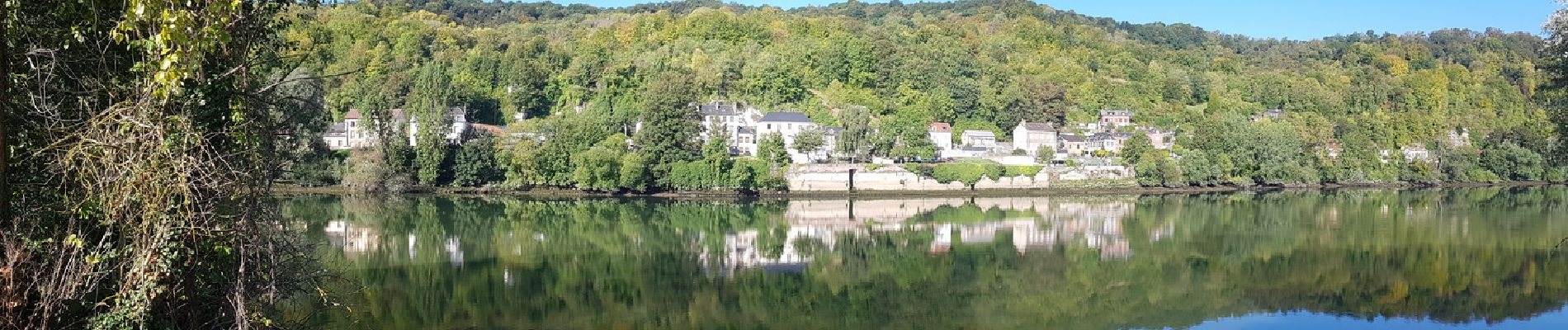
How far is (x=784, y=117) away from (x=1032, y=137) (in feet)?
46.1

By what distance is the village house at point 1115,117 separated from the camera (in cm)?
7088

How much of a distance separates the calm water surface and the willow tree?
7.98m

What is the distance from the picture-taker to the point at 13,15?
6.68 metres

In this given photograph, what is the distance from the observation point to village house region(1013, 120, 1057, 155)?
62.3 meters

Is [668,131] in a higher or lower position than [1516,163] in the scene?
higher

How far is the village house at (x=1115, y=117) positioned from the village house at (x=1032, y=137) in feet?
29.9

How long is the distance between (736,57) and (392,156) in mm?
28561

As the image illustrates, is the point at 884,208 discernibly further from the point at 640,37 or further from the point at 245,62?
the point at 640,37

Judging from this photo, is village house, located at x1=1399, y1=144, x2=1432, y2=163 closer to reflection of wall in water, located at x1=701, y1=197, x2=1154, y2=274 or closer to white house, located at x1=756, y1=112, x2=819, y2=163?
reflection of wall in water, located at x1=701, y1=197, x2=1154, y2=274

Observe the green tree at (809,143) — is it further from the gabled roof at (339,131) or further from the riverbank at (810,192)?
the gabled roof at (339,131)

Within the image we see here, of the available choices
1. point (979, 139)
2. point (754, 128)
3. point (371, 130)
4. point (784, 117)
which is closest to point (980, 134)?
point (979, 139)

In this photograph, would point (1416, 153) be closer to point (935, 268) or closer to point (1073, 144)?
point (1073, 144)

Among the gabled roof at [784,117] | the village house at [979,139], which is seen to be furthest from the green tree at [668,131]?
the village house at [979,139]

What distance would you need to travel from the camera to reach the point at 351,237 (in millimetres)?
25766
